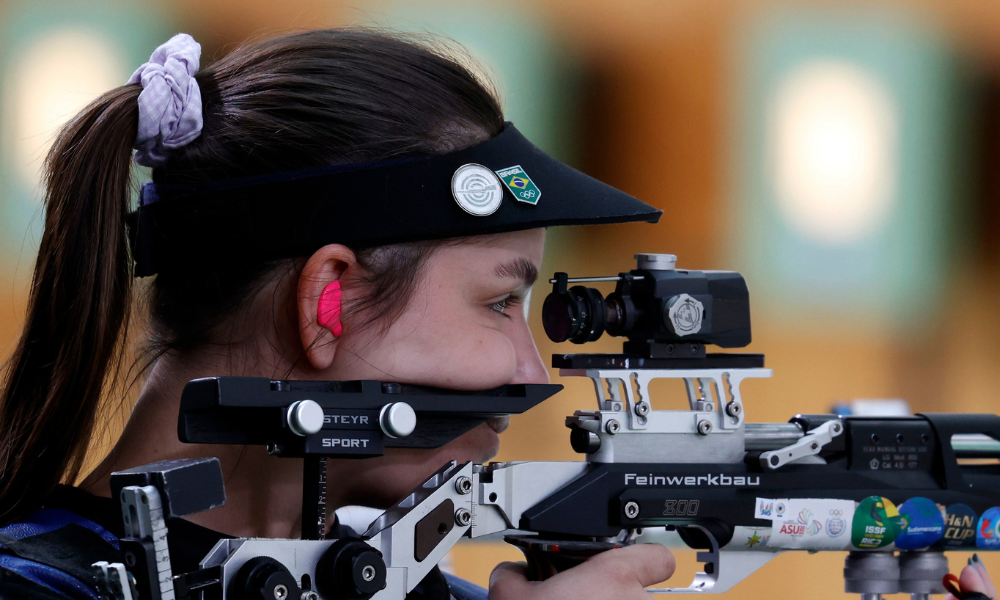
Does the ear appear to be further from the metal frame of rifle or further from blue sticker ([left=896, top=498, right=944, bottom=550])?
blue sticker ([left=896, top=498, right=944, bottom=550])

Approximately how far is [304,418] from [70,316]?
1.08 ft

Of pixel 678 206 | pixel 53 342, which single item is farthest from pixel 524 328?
pixel 678 206

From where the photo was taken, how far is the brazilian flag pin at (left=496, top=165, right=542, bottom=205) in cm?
111

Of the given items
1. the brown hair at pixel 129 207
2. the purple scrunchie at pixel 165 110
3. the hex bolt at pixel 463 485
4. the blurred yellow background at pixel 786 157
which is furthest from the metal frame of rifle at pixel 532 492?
the blurred yellow background at pixel 786 157

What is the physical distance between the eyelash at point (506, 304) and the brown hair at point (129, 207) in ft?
0.36

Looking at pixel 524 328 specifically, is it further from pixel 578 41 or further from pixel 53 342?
pixel 578 41

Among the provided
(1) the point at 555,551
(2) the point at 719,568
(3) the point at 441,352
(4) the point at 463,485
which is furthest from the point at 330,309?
(2) the point at 719,568

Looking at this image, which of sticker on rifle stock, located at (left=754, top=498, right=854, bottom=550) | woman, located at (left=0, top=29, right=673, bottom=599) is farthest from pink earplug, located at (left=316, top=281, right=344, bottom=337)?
sticker on rifle stock, located at (left=754, top=498, right=854, bottom=550)

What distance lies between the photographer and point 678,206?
3262mm

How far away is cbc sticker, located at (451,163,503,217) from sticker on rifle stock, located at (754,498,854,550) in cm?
45

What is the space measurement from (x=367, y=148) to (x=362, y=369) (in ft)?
0.76

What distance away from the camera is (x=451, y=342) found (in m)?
1.08

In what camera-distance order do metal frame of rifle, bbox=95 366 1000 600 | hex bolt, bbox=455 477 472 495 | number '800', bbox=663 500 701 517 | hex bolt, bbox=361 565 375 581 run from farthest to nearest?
number '800', bbox=663 500 701 517, hex bolt, bbox=455 477 472 495, hex bolt, bbox=361 565 375 581, metal frame of rifle, bbox=95 366 1000 600

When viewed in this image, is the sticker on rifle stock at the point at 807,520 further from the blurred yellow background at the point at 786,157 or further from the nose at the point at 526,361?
the blurred yellow background at the point at 786,157
